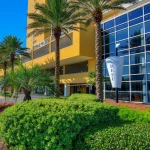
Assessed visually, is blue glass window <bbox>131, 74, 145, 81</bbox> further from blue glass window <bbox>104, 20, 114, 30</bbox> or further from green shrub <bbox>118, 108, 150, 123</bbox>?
green shrub <bbox>118, 108, 150, 123</bbox>

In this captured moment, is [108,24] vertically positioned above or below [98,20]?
above

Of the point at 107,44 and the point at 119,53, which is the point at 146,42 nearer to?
the point at 119,53

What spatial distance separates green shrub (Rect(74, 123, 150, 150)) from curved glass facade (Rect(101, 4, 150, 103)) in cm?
1942

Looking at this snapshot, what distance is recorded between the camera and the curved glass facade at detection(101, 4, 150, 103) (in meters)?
23.8

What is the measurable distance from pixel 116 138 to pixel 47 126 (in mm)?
1725

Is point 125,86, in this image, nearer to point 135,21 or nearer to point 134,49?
point 134,49

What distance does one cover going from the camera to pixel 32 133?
532 centimetres

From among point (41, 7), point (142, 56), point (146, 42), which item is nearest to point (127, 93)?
point (142, 56)

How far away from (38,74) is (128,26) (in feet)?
50.5

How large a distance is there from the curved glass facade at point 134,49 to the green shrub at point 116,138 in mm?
19415

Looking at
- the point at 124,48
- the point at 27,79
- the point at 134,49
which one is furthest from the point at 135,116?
the point at 124,48

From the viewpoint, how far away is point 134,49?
993 inches

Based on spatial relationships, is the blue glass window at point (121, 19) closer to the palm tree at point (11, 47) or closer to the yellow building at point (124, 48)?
the yellow building at point (124, 48)

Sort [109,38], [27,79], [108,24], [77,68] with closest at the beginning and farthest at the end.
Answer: [27,79], [109,38], [108,24], [77,68]
